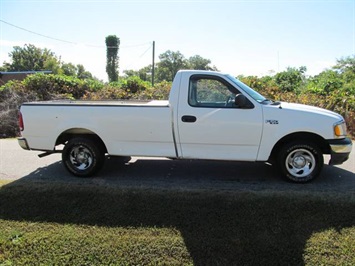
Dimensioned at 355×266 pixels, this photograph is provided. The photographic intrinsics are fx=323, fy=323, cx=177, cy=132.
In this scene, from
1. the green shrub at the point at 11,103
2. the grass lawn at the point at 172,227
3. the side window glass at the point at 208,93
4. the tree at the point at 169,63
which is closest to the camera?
the grass lawn at the point at 172,227

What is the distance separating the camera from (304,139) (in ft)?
17.6

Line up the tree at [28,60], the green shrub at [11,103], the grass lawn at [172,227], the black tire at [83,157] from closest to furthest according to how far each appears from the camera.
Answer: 1. the grass lawn at [172,227]
2. the black tire at [83,157]
3. the green shrub at [11,103]
4. the tree at [28,60]

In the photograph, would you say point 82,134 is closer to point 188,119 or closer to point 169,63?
point 188,119

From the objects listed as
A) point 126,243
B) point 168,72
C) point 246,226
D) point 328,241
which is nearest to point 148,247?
A: point 126,243

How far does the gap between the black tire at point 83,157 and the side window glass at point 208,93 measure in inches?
76.3

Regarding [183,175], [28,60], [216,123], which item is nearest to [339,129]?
[216,123]

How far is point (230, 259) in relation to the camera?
3514mm

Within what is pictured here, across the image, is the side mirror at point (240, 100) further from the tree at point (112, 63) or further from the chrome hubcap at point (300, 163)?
the tree at point (112, 63)

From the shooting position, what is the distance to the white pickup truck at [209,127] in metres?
5.26

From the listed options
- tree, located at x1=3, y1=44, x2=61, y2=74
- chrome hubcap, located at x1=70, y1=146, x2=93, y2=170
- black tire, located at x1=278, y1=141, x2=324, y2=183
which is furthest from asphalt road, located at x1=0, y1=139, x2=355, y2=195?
tree, located at x1=3, y1=44, x2=61, y2=74

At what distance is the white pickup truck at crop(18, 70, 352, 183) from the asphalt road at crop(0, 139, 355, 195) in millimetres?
365

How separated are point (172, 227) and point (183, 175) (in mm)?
2009

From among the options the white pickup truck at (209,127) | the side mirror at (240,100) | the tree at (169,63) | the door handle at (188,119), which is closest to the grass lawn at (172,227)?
the white pickup truck at (209,127)

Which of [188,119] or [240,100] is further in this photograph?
[188,119]
